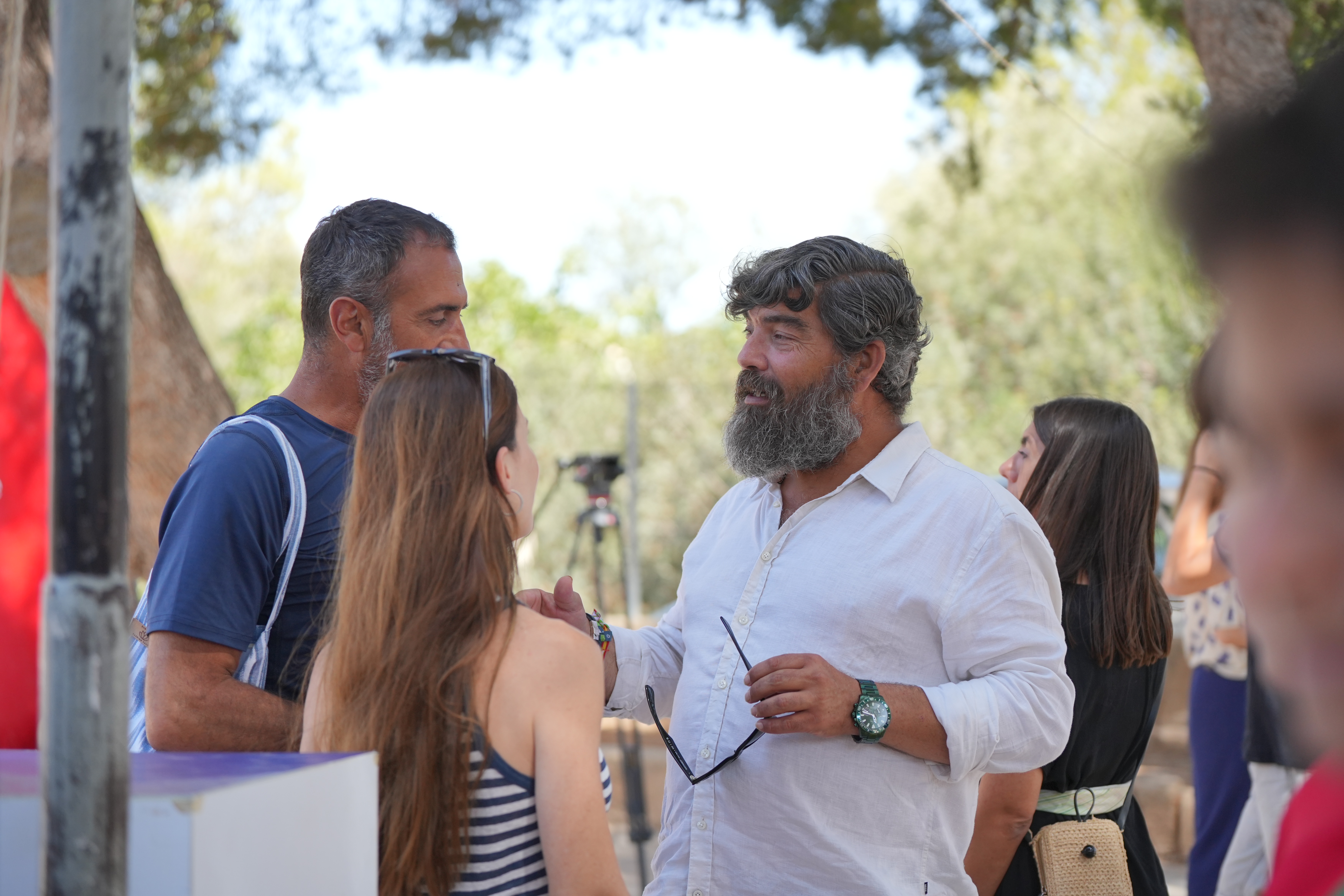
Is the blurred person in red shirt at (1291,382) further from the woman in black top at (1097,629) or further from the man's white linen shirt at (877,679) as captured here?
the woman in black top at (1097,629)

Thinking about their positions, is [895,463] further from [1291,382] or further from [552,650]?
[1291,382]

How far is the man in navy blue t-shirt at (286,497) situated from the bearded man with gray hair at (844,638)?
45 cm

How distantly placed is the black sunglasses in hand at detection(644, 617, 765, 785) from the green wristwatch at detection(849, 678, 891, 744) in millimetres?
177

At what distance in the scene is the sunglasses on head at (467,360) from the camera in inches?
64.1

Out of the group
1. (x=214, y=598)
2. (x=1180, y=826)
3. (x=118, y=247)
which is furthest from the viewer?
Answer: (x=1180, y=826)

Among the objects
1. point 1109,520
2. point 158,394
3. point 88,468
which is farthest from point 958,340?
point 88,468

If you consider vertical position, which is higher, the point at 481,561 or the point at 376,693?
the point at 481,561

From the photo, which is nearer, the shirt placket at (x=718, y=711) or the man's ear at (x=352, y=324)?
the shirt placket at (x=718, y=711)

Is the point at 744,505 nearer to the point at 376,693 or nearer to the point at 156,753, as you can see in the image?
the point at 376,693

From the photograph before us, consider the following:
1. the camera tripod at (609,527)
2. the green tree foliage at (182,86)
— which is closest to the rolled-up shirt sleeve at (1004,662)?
the camera tripod at (609,527)

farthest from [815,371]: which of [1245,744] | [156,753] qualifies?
[1245,744]

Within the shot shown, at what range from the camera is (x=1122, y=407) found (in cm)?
272

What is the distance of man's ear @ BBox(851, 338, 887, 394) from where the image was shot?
229cm

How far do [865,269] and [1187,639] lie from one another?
292 cm
